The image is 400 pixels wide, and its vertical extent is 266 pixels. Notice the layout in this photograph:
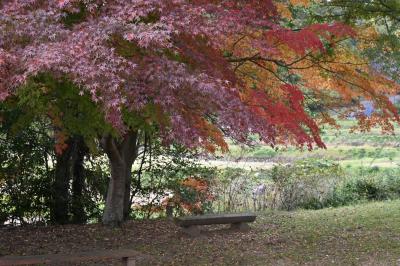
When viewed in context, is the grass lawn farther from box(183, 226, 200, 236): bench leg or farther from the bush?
the bush

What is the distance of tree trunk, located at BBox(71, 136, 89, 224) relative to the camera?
32.7ft

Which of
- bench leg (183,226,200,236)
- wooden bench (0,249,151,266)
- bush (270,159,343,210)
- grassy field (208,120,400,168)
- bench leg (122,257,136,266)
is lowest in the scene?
bench leg (122,257,136,266)

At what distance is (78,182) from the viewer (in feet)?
33.2

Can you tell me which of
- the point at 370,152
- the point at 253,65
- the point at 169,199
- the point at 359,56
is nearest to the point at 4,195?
the point at 169,199

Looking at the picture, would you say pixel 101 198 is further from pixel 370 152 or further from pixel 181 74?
pixel 370 152

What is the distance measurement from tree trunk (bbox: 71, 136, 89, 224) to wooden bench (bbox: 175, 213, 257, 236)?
2.54 meters

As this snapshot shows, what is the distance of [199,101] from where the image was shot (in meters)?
3.95

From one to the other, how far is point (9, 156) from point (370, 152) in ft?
59.9

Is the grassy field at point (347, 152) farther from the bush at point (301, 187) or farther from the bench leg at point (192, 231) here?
the bench leg at point (192, 231)

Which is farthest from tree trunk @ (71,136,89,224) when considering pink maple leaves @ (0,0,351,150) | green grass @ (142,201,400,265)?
pink maple leaves @ (0,0,351,150)

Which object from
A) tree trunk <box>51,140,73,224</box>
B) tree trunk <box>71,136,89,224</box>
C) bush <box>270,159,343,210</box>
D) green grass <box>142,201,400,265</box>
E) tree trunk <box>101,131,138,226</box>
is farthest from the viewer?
bush <box>270,159,343,210</box>

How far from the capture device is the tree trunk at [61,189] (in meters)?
9.70

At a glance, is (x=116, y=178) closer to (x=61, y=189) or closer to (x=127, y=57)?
(x=61, y=189)

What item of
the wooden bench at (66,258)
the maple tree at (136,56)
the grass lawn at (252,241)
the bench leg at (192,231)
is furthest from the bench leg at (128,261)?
the bench leg at (192,231)
